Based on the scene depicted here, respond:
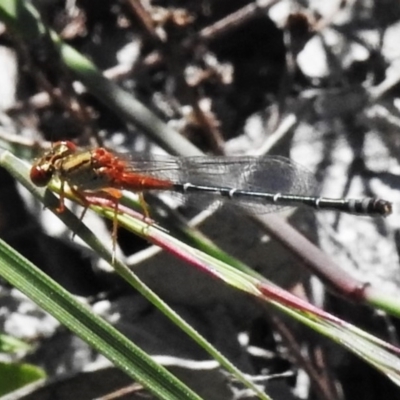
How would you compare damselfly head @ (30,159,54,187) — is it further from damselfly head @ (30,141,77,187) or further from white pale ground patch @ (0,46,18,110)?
white pale ground patch @ (0,46,18,110)

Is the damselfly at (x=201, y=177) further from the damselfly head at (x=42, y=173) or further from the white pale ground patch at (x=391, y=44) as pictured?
the white pale ground patch at (x=391, y=44)

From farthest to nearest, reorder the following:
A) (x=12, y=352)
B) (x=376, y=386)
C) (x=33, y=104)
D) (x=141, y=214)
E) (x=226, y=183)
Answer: (x=33, y=104) < (x=226, y=183) < (x=376, y=386) < (x=12, y=352) < (x=141, y=214)

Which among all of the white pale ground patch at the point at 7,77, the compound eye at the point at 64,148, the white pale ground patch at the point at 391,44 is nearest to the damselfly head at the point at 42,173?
the compound eye at the point at 64,148

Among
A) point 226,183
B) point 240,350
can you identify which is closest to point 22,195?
point 226,183

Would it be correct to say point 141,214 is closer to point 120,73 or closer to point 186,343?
point 186,343

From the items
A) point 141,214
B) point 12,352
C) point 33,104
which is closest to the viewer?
point 141,214

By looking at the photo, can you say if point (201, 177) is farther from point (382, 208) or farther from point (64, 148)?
point (382, 208)

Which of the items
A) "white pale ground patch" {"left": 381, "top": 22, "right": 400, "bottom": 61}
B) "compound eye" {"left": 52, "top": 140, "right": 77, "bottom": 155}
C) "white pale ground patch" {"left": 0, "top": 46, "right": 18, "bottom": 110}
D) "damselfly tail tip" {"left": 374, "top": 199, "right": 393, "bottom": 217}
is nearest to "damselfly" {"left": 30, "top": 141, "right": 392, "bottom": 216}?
"compound eye" {"left": 52, "top": 140, "right": 77, "bottom": 155}

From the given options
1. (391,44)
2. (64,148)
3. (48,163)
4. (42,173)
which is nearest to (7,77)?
(64,148)
